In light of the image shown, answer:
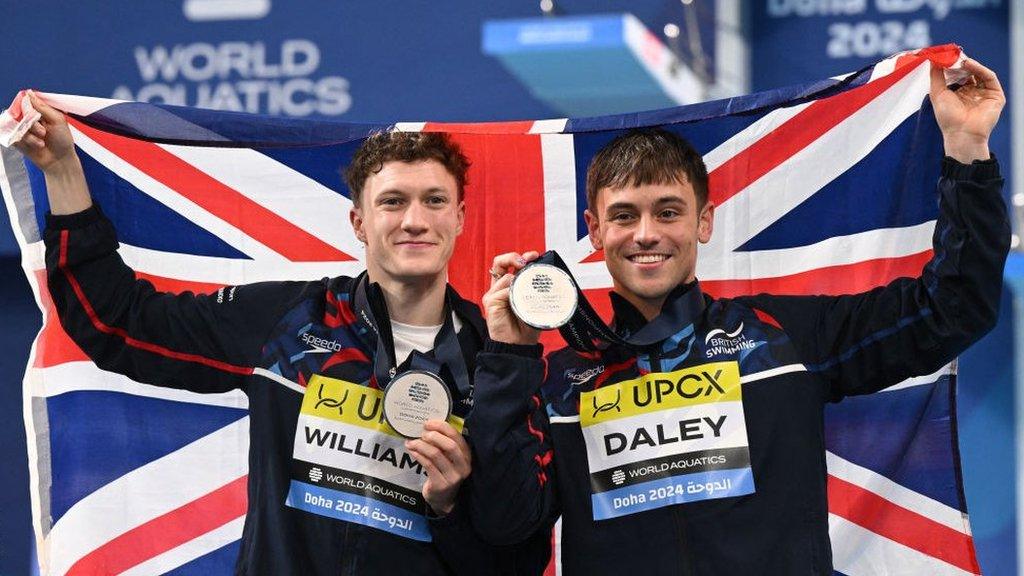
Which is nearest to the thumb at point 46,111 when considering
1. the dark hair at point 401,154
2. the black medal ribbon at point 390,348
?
the dark hair at point 401,154

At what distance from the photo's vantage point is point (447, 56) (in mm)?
7047

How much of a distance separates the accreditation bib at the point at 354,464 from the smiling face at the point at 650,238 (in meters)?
0.43

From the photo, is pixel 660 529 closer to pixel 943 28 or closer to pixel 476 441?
pixel 476 441

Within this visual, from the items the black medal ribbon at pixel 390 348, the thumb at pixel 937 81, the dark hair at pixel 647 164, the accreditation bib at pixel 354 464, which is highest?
the thumb at pixel 937 81

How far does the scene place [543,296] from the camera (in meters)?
2.45

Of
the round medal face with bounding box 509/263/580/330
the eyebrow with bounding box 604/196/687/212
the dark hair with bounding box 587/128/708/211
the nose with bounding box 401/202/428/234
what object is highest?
the dark hair with bounding box 587/128/708/211

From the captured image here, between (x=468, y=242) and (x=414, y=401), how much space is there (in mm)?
805

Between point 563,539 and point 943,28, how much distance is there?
5.00m

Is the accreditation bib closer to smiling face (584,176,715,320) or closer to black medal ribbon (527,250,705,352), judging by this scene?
black medal ribbon (527,250,705,352)

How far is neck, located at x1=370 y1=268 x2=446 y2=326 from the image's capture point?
8.88 feet

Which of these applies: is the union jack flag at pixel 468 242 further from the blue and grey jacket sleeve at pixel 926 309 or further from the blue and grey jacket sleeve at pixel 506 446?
the blue and grey jacket sleeve at pixel 506 446

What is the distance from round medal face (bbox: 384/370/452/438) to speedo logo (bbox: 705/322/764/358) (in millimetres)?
505

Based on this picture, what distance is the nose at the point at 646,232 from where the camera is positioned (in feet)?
8.39

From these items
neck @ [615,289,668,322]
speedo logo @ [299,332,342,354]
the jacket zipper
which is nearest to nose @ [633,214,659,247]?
neck @ [615,289,668,322]
